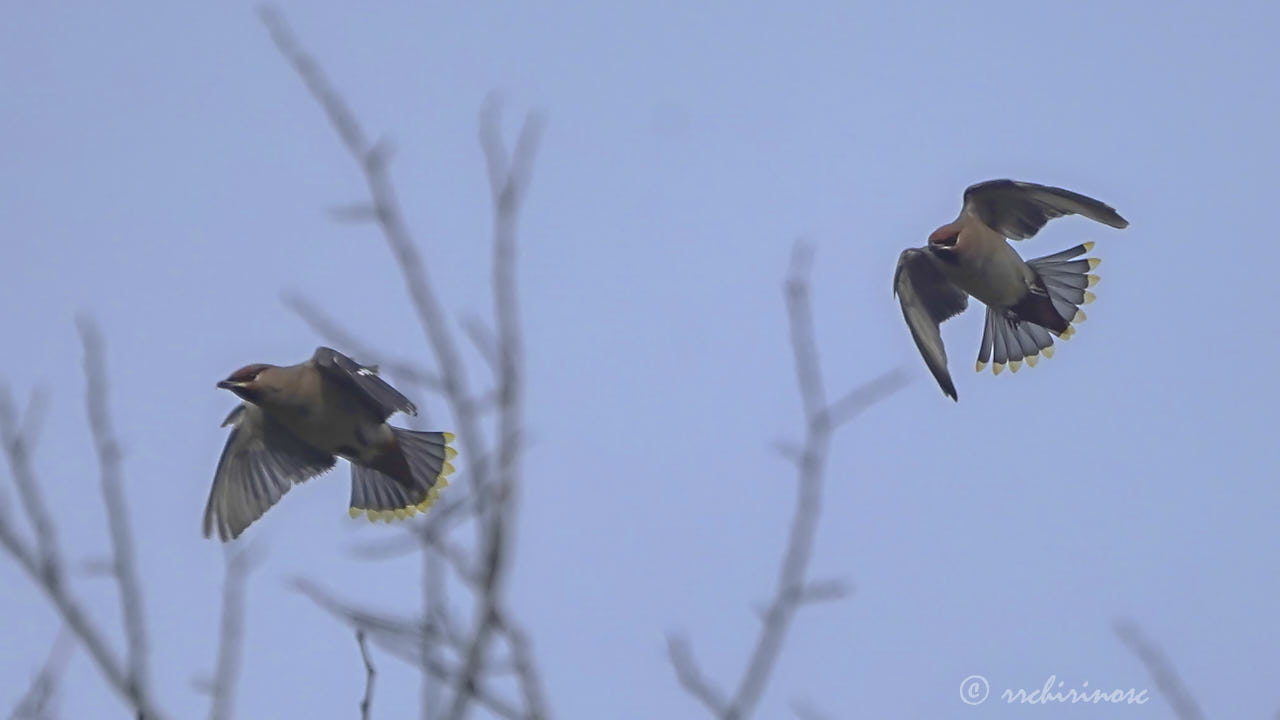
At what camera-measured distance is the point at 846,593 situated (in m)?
2.70

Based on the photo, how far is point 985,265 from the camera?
7.70m

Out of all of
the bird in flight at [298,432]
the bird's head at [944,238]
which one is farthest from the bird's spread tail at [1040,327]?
the bird in flight at [298,432]

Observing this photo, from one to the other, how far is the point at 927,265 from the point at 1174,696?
→ 17.9ft

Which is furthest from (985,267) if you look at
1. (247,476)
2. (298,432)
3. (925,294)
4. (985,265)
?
(247,476)

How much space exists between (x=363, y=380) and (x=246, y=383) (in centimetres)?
48

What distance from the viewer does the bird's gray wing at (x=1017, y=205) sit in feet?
25.4

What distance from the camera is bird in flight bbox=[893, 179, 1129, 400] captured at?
761cm

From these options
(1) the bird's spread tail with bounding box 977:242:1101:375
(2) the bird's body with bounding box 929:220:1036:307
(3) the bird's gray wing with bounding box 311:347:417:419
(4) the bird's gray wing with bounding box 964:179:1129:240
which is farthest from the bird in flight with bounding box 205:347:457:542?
(1) the bird's spread tail with bounding box 977:242:1101:375

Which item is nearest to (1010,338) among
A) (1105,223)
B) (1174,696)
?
(1105,223)

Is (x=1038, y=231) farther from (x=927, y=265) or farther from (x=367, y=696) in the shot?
(x=367, y=696)

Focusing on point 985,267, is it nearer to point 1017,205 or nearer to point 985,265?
point 985,265

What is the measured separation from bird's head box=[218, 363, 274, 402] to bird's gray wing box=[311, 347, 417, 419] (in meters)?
0.25

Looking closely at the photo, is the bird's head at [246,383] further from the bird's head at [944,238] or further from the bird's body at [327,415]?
the bird's head at [944,238]

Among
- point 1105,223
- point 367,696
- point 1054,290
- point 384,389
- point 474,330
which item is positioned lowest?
point 367,696
